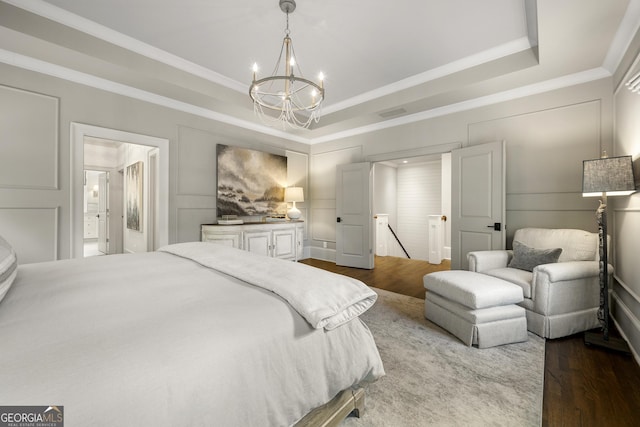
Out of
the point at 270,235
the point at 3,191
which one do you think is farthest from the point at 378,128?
the point at 3,191

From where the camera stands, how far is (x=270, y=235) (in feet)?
15.0

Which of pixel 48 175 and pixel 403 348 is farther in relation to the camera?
pixel 48 175

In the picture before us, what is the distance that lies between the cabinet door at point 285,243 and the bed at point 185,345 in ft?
10.0

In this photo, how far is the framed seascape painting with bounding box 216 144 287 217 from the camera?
14.4 ft

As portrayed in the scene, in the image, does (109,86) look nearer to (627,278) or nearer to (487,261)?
(487,261)

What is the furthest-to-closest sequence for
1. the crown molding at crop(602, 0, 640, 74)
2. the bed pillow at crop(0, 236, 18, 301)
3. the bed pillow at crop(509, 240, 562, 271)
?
the bed pillow at crop(509, 240, 562, 271)
the crown molding at crop(602, 0, 640, 74)
the bed pillow at crop(0, 236, 18, 301)

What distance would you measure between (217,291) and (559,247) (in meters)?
3.35

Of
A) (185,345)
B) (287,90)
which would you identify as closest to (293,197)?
(287,90)

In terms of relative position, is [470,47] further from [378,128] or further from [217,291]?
[217,291]

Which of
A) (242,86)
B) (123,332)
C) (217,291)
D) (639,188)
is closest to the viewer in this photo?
(123,332)

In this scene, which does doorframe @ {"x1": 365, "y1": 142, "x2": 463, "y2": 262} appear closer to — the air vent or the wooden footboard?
the air vent

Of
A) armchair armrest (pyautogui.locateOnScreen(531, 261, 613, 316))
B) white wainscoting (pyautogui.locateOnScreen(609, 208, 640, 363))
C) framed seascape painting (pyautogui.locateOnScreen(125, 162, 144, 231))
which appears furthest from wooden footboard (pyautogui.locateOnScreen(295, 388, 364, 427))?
framed seascape painting (pyautogui.locateOnScreen(125, 162, 144, 231))

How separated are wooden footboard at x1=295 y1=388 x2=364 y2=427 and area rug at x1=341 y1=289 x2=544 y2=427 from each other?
0.35ft

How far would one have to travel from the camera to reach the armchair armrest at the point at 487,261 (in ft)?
9.45
